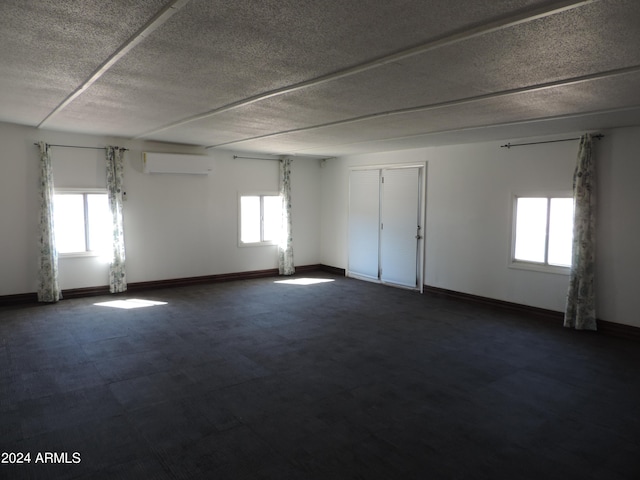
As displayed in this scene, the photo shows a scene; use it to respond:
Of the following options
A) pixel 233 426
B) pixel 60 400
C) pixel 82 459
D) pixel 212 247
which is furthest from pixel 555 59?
pixel 212 247

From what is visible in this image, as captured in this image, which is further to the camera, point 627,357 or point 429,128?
point 429,128

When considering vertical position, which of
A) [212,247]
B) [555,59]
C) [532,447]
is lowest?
[532,447]

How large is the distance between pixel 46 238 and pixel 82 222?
2.16 ft

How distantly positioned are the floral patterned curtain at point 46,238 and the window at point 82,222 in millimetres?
243

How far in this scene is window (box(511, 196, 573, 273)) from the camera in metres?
5.85

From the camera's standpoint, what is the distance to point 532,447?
287 centimetres

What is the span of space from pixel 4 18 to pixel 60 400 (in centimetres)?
272

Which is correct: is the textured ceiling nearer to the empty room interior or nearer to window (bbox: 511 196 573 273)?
the empty room interior

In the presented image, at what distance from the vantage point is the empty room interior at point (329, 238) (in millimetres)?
2613

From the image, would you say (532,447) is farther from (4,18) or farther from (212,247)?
(212,247)

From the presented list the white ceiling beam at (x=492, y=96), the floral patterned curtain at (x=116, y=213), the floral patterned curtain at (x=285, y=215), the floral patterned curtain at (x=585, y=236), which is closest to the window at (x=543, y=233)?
the floral patterned curtain at (x=585, y=236)

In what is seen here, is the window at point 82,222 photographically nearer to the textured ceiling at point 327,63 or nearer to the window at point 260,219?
the textured ceiling at point 327,63

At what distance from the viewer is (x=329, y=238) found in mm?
9633

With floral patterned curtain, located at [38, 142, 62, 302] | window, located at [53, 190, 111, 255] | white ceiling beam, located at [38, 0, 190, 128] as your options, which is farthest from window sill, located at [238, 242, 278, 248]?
white ceiling beam, located at [38, 0, 190, 128]
